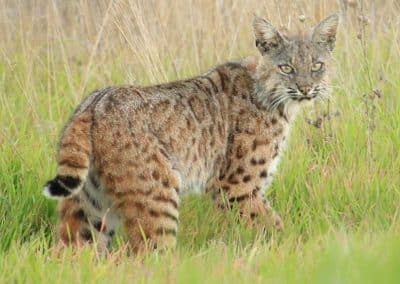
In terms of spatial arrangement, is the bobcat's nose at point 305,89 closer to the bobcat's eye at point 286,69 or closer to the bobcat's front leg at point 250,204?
the bobcat's eye at point 286,69

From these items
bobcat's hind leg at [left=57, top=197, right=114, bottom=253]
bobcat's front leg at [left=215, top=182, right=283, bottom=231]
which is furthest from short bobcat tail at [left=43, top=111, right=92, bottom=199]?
bobcat's front leg at [left=215, top=182, right=283, bottom=231]

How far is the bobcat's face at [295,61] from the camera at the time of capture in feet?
20.1

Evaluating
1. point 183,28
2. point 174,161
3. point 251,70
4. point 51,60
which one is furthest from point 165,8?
point 174,161

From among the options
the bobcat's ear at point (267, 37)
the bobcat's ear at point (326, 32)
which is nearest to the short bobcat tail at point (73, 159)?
the bobcat's ear at point (267, 37)

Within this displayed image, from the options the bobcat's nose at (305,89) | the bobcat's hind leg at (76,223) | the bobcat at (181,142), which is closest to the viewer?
the bobcat at (181,142)

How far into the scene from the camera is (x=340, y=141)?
6668mm

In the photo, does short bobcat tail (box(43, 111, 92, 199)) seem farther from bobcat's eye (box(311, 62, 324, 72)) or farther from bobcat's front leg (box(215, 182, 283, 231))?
bobcat's eye (box(311, 62, 324, 72))

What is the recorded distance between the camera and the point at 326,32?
6.42 m

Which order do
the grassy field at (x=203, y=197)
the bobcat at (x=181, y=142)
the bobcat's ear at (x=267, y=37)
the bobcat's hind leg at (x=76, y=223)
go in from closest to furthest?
the grassy field at (x=203, y=197) < the bobcat at (x=181, y=142) < the bobcat's hind leg at (x=76, y=223) < the bobcat's ear at (x=267, y=37)

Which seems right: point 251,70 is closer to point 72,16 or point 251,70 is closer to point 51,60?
point 51,60

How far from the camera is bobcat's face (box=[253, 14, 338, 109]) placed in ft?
20.1

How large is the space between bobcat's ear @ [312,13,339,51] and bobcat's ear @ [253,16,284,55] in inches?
9.4

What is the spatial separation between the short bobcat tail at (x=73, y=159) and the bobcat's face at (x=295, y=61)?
1410 mm

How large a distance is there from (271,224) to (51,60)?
302 centimetres
